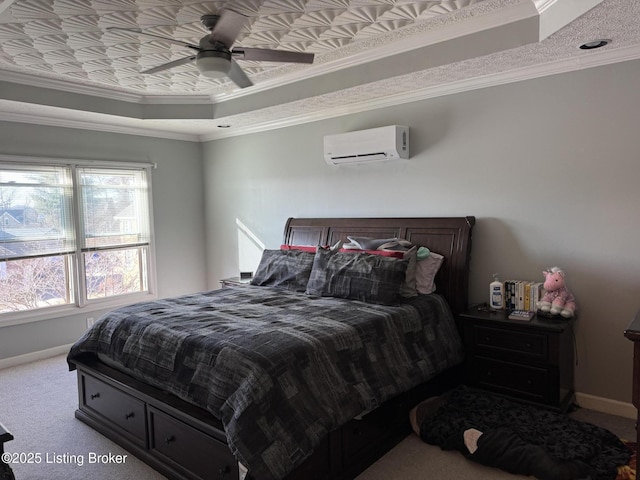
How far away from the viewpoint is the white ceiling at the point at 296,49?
8.86 feet

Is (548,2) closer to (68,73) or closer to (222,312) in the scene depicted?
(222,312)

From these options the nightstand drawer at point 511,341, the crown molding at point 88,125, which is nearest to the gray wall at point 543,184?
the nightstand drawer at point 511,341

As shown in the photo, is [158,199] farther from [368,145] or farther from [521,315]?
[521,315]

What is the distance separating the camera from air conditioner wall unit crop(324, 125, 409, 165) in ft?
12.9

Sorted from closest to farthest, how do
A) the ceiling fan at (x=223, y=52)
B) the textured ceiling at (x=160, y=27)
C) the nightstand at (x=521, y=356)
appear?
the ceiling fan at (x=223, y=52)
the textured ceiling at (x=160, y=27)
the nightstand at (x=521, y=356)

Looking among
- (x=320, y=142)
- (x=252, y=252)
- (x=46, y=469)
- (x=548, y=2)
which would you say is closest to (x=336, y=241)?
(x=320, y=142)

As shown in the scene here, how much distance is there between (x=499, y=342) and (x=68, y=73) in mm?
4123

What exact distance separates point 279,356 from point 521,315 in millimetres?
1886

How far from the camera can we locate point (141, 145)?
17.9 feet

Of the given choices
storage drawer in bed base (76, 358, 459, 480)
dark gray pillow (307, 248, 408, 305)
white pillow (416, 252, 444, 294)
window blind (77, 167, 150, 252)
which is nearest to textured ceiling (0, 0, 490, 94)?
window blind (77, 167, 150, 252)

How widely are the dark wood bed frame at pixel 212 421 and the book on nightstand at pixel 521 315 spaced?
0.44 m

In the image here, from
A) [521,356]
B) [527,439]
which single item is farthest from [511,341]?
[527,439]

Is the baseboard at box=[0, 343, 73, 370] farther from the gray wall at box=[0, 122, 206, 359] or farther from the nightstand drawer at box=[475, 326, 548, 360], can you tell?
the nightstand drawer at box=[475, 326, 548, 360]

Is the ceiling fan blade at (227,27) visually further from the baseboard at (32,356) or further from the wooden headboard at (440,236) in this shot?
the baseboard at (32,356)
